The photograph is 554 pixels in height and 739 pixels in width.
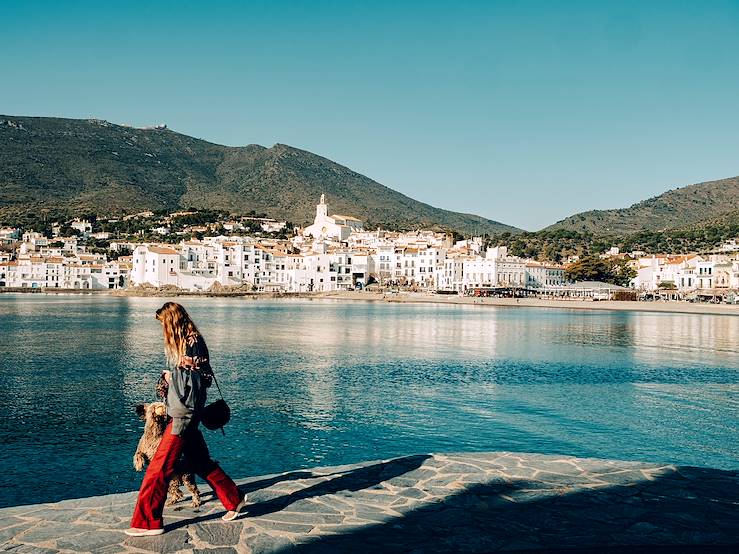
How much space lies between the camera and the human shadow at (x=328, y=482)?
20.4ft

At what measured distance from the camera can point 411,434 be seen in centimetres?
1271

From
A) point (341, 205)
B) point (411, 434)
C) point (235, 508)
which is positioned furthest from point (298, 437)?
point (341, 205)

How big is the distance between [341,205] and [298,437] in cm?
18147

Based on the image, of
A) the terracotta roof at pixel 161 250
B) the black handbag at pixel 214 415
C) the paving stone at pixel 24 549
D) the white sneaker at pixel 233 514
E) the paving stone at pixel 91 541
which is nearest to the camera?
the paving stone at pixel 24 549

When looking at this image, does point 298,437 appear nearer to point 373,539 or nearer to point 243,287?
point 373,539

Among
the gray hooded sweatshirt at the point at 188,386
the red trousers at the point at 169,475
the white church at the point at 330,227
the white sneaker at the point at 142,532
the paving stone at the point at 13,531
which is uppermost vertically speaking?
the white church at the point at 330,227

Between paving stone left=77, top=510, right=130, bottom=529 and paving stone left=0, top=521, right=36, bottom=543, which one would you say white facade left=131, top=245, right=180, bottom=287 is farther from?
paving stone left=0, top=521, right=36, bottom=543

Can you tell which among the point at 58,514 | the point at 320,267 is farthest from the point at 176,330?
the point at 320,267

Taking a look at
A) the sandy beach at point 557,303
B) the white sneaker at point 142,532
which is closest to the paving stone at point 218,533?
the white sneaker at point 142,532

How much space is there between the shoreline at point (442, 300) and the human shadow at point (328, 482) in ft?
219

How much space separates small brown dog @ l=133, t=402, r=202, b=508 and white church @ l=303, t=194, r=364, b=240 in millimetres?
137183

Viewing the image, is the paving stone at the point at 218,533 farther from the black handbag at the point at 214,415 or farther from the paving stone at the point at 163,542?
the black handbag at the point at 214,415

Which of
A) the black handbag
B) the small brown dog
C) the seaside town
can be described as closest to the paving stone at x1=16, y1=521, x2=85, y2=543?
the small brown dog

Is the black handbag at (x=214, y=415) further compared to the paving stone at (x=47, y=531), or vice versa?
the black handbag at (x=214, y=415)
